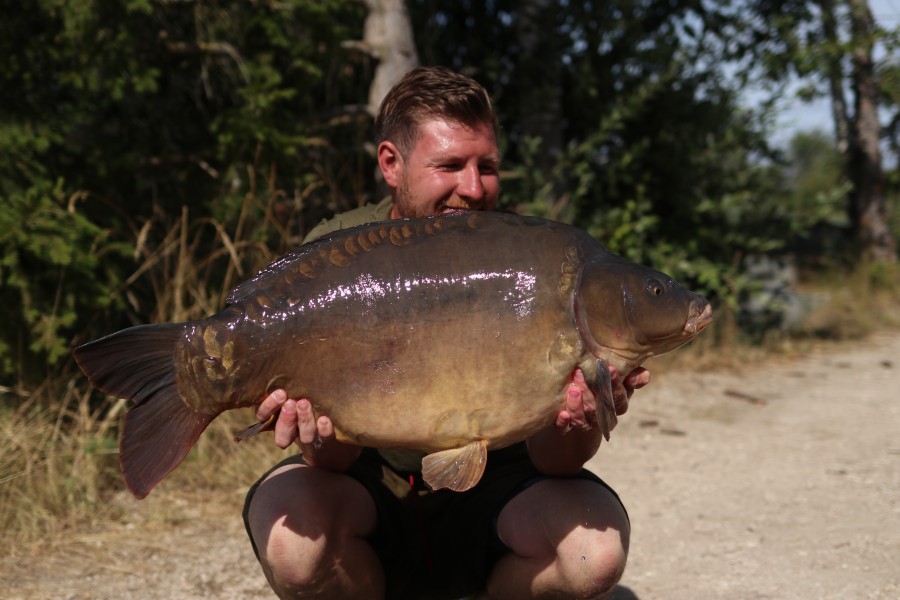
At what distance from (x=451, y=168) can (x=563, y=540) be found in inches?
36.7

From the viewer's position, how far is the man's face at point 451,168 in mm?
2162

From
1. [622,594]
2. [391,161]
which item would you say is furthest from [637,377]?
[622,594]

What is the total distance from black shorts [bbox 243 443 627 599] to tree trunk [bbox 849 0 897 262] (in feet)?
22.3

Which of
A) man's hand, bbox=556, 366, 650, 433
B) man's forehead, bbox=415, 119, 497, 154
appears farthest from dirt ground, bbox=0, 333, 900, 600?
man's forehead, bbox=415, 119, 497, 154

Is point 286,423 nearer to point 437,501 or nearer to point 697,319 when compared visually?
point 437,501

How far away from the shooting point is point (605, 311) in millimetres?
1759

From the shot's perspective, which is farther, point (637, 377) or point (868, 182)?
point (868, 182)

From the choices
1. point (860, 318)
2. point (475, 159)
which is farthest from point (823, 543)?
point (860, 318)

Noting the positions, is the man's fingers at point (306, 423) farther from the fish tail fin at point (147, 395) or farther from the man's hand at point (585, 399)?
the man's hand at point (585, 399)

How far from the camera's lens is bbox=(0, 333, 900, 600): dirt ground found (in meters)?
2.74

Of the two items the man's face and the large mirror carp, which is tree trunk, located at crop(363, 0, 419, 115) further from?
the large mirror carp

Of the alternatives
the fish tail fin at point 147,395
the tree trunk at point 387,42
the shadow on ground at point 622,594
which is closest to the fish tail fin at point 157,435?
the fish tail fin at point 147,395

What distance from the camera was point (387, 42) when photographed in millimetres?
4555

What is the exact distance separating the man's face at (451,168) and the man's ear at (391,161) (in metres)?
0.06
